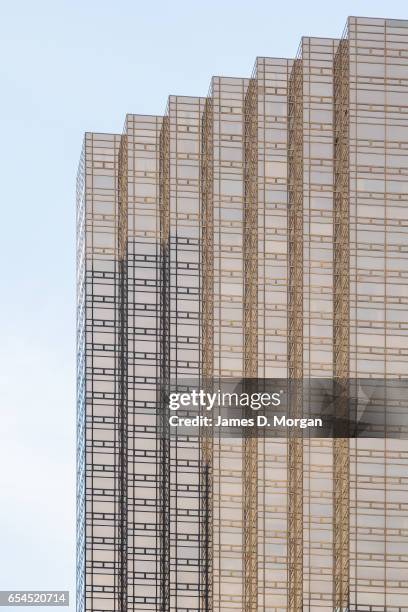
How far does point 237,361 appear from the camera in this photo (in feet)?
506

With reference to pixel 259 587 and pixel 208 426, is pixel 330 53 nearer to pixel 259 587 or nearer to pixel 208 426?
pixel 208 426

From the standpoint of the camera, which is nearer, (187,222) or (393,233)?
(393,233)

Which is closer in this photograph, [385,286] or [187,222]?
[385,286]

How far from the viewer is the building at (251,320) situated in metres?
148

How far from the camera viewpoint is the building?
14775 centimetres

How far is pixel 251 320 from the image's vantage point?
15438 centimetres

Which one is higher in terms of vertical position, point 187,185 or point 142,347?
point 187,185

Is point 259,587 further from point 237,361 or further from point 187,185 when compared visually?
point 187,185

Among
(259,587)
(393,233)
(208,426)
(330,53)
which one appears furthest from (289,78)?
(259,587)

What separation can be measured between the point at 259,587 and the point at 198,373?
17.7 meters

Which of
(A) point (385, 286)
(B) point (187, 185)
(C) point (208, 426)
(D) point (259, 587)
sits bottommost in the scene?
(D) point (259, 587)

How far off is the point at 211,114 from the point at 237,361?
67.0 feet

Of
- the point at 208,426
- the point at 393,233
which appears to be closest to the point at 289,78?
the point at 393,233

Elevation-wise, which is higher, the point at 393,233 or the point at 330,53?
the point at 330,53
